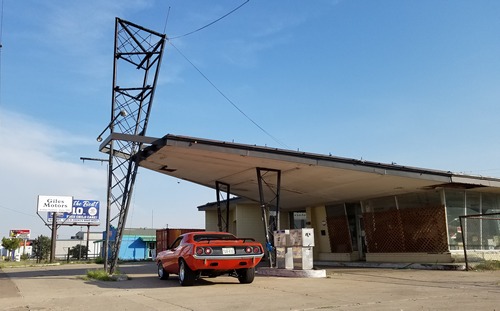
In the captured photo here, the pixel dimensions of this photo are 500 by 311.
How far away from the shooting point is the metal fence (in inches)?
695

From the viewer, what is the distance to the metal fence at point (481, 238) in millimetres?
17663

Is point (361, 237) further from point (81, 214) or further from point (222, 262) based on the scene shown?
point (81, 214)

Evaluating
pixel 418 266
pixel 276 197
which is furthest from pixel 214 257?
pixel 418 266

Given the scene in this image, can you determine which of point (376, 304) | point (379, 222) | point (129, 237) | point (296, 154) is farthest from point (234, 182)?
point (129, 237)

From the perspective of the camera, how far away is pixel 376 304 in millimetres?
7211

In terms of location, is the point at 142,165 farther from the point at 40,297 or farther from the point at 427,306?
the point at 427,306

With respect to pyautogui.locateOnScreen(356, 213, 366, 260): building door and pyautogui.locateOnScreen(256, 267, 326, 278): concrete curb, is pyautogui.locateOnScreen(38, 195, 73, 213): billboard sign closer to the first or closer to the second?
pyautogui.locateOnScreen(356, 213, 366, 260): building door

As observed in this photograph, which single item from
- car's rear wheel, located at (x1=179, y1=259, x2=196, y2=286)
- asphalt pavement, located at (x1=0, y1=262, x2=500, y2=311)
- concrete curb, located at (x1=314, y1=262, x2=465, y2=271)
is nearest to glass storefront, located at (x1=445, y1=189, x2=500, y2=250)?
concrete curb, located at (x1=314, y1=262, x2=465, y2=271)

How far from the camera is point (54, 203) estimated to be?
46.1 metres

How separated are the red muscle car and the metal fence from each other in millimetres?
10503

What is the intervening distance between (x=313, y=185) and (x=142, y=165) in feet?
23.4

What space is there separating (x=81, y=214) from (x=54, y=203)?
438cm

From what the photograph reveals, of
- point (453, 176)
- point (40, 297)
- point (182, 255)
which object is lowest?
point (40, 297)

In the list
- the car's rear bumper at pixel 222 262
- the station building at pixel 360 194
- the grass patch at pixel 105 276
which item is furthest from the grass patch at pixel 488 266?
the grass patch at pixel 105 276
